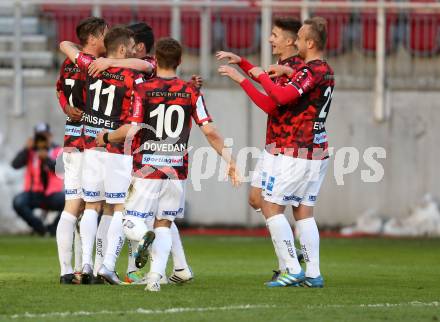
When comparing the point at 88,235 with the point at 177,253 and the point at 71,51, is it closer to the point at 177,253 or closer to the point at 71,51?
the point at 177,253

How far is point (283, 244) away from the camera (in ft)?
33.0

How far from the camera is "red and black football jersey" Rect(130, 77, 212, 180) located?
938 cm

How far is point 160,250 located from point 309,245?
4.37 ft

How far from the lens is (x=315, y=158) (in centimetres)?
1012

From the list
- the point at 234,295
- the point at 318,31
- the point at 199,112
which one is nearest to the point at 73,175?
the point at 199,112

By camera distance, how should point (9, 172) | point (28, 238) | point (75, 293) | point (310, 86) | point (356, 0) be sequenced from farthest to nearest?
point (356, 0) < point (9, 172) < point (28, 238) < point (310, 86) < point (75, 293)

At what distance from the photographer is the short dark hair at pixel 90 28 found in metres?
10.3

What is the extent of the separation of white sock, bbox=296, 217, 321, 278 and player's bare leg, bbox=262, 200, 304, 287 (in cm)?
8

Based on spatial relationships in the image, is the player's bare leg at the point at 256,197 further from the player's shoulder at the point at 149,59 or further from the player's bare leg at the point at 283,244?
the player's shoulder at the point at 149,59

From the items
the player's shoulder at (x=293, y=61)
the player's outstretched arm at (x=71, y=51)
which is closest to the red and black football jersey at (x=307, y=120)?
the player's shoulder at (x=293, y=61)

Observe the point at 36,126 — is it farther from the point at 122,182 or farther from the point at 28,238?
the point at 122,182

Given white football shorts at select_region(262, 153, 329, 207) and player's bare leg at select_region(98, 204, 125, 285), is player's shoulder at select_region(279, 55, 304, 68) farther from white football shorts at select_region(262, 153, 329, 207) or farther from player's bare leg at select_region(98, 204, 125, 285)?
player's bare leg at select_region(98, 204, 125, 285)

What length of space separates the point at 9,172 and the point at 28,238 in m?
1.85

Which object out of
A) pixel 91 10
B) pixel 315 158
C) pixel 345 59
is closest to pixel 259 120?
pixel 345 59
